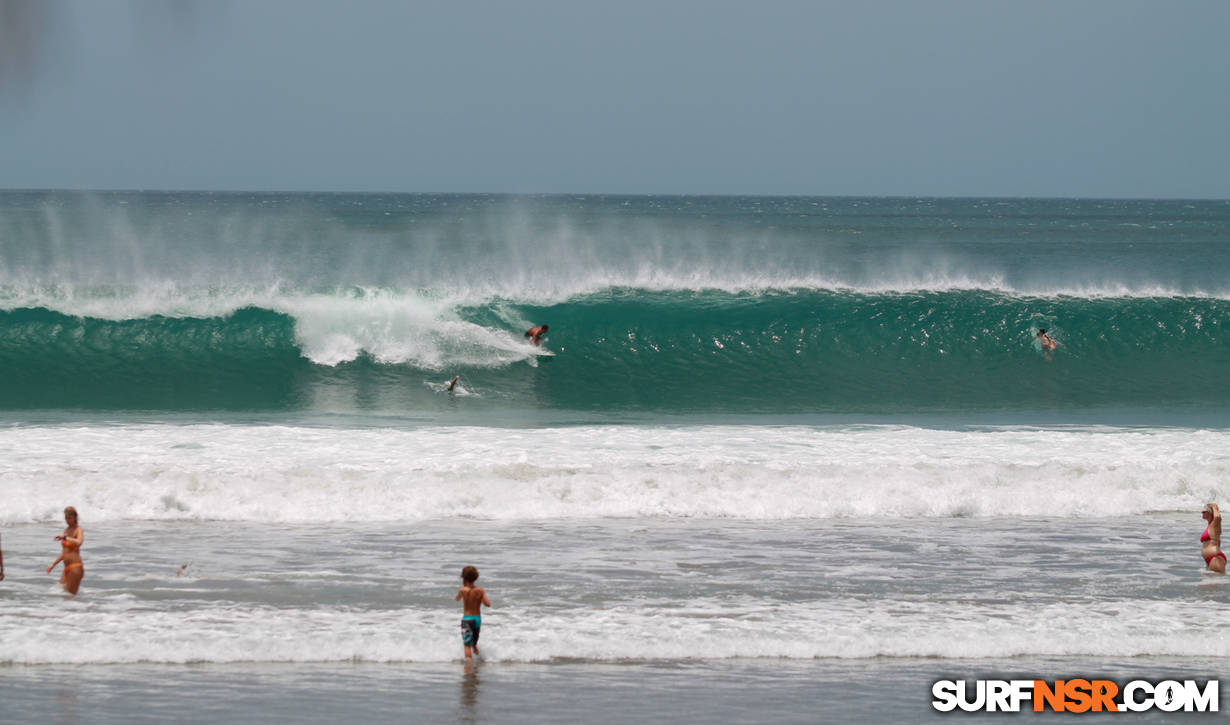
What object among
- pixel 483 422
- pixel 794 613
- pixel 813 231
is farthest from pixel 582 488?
pixel 813 231

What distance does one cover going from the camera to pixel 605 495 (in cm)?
1141

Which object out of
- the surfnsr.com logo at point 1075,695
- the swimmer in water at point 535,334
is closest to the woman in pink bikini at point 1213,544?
the surfnsr.com logo at point 1075,695

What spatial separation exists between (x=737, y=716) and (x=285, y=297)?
17782 millimetres

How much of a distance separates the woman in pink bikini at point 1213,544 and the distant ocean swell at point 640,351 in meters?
8.67

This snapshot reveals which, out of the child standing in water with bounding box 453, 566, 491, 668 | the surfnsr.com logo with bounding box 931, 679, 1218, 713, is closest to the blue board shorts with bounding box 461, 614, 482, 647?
the child standing in water with bounding box 453, 566, 491, 668

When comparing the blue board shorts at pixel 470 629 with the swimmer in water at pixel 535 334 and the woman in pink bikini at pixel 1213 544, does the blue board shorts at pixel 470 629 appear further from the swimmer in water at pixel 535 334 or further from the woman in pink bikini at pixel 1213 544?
the swimmer in water at pixel 535 334

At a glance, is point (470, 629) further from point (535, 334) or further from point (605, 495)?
point (535, 334)

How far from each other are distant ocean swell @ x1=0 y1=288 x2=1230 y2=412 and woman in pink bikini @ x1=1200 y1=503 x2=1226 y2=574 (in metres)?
8.67

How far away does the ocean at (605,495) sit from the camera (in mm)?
7082

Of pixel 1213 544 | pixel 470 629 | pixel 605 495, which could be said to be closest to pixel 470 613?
pixel 470 629

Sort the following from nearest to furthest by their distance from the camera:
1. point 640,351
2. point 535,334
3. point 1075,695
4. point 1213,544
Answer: point 1075,695, point 1213,544, point 535,334, point 640,351

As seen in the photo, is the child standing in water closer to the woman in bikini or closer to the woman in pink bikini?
the woman in bikini

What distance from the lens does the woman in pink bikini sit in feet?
30.4

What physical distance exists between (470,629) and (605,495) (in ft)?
14.2
